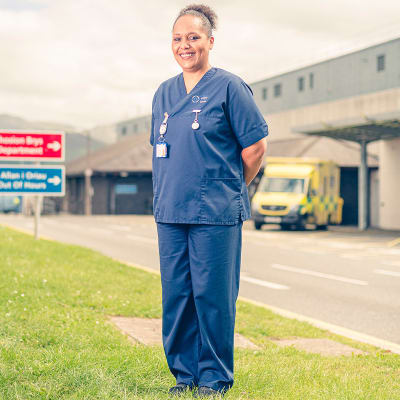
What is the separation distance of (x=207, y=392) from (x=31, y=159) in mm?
10844

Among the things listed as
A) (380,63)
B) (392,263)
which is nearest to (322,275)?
(392,263)

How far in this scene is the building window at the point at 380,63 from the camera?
42281 millimetres

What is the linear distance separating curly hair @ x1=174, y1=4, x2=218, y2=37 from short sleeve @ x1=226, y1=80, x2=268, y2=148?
0.35 m

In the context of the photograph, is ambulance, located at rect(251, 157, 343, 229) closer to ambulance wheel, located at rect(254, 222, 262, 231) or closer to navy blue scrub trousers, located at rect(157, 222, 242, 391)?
ambulance wheel, located at rect(254, 222, 262, 231)

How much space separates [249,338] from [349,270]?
7362 mm

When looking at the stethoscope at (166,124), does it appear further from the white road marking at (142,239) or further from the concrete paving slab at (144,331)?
the white road marking at (142,239)

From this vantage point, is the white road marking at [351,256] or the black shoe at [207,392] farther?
the white road marking at [351,256]

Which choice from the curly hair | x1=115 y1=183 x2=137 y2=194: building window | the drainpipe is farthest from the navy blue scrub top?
x1=115 y1=183 x2=137 y2=194: building window

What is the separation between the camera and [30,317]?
5336 millimetres

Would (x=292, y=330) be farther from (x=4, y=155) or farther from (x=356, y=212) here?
(x=356, y=212)

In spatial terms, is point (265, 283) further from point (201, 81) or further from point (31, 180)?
point (201, 81)

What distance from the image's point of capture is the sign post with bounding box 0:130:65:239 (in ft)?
43.4

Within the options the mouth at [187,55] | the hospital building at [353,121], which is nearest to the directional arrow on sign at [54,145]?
the mouth at [187,55]

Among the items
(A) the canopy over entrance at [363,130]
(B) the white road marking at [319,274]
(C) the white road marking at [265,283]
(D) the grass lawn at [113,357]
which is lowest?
(C) the white road marking at [265,283]
